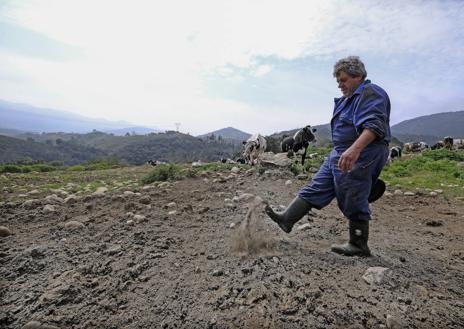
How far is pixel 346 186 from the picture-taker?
2.60 metres

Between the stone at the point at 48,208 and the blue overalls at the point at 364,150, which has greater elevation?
the blue overalls at the point at 364,150

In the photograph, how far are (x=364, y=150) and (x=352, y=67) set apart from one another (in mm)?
714

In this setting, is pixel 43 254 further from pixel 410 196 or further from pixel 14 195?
pixel 410 196

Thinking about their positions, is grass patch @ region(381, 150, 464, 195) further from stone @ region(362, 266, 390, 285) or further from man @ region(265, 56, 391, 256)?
stone @ region(362, 266, 390, 285)

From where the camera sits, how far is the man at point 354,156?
7.91 ft

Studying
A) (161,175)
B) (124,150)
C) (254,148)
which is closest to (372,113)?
(161,175)

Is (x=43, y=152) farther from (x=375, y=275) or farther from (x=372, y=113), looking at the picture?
(x=375, y=275)

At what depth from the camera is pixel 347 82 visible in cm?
267

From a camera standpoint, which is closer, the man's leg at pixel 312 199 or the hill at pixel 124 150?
the man's leg at pixel 312 199

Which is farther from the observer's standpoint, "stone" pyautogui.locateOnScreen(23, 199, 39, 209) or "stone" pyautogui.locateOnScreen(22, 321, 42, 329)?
"stone" pyautogui.locateOnScreen(23, 199, 39, 209)

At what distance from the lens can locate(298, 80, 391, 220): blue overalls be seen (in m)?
2.44

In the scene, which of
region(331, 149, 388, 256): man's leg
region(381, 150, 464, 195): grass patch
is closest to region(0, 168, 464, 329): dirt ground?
region(331, 149, 388, 256): man's leg

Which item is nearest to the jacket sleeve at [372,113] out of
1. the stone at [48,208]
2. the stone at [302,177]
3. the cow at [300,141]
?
the stone at [48,208]

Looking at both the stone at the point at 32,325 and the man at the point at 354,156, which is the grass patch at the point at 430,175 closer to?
the man at the point at 354,156
